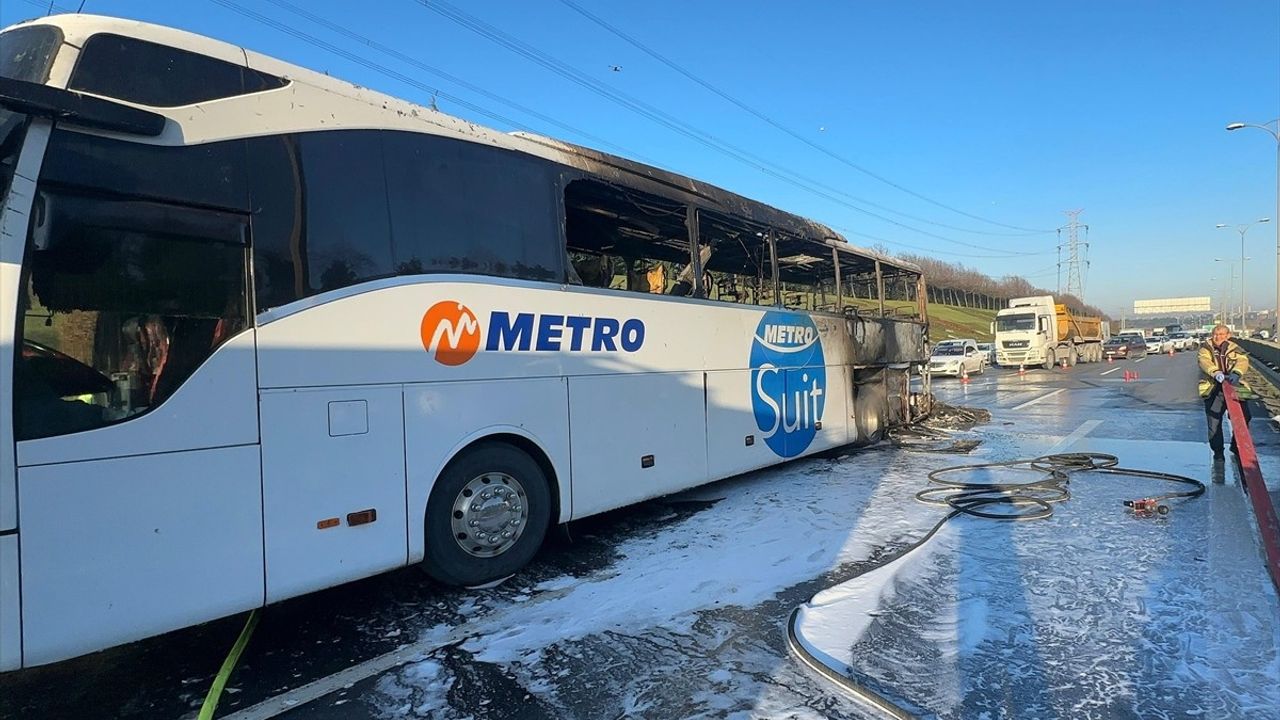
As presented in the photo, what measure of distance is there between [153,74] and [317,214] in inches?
40.1

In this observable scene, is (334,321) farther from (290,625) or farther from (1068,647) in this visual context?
(1068,647)

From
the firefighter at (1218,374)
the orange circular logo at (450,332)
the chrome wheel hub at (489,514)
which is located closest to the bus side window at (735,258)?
the orange circular logo at (450,332)

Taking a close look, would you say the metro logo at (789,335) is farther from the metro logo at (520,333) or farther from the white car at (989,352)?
the white car at (989,352)

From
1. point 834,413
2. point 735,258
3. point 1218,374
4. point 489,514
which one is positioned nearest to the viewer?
point 489,514

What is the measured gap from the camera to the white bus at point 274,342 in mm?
3135

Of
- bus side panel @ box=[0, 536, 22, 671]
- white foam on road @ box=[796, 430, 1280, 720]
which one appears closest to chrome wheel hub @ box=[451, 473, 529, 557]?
white foam on road @ box=[796, 430, 1280, 720]

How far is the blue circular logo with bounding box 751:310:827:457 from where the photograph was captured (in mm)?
8102

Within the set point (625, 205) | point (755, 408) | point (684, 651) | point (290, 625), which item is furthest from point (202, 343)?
point (755, 408)

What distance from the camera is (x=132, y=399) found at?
335 centimetres

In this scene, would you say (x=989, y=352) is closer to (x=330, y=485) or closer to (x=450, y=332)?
(x=450, y=332)

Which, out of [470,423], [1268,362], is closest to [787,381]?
[470,423]

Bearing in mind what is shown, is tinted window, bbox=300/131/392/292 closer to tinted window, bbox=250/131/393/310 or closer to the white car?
tinted window, bbox=250/131/393/310

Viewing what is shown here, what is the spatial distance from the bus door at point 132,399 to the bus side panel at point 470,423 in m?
0.96

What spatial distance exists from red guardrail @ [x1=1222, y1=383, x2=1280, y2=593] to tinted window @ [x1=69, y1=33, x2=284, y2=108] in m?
Answer: 7.08
